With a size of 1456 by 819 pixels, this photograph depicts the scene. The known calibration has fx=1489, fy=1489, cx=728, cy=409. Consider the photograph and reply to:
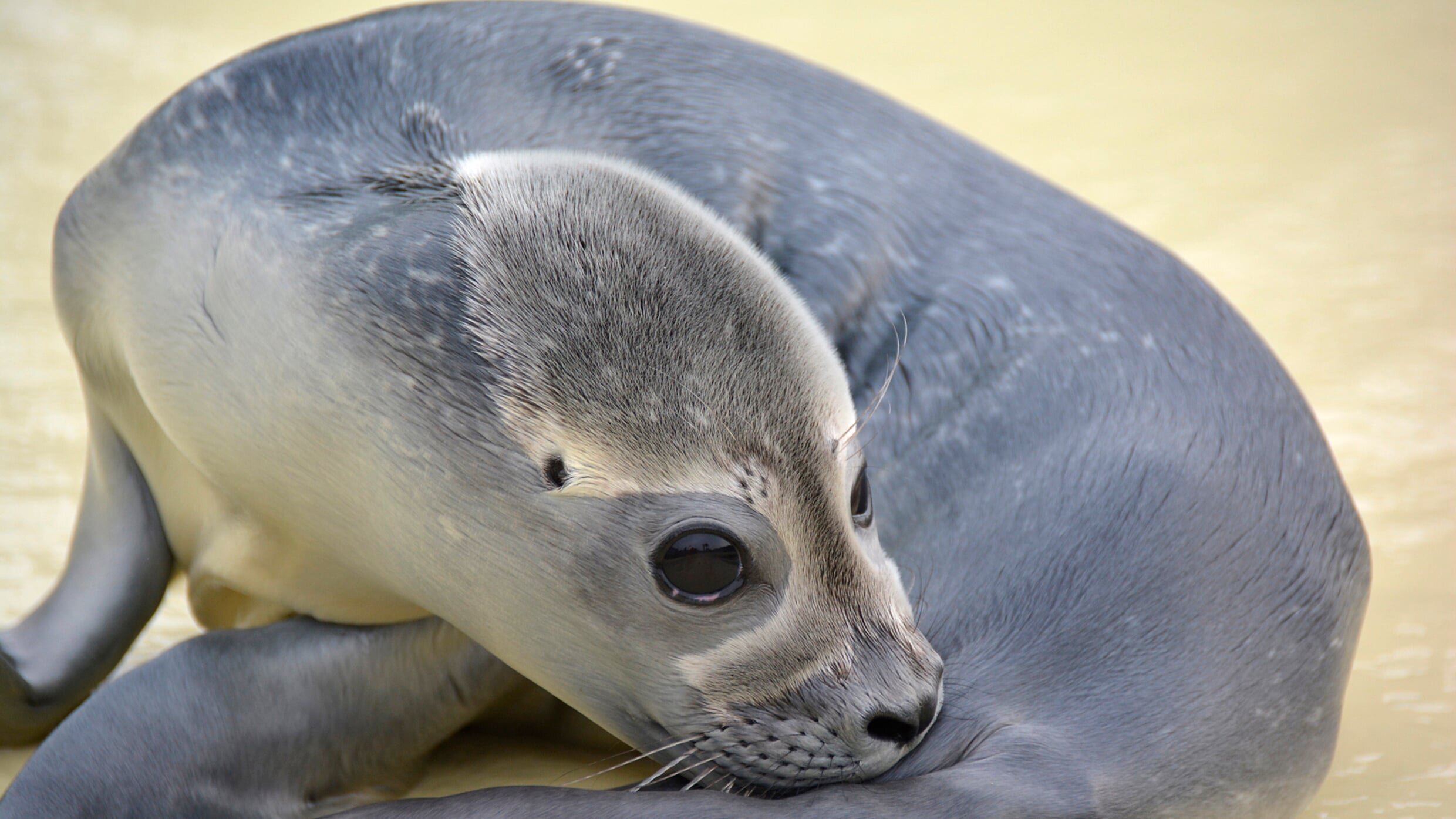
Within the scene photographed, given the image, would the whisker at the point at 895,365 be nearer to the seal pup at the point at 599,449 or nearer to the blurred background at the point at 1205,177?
the seal pup at the point at 599,449

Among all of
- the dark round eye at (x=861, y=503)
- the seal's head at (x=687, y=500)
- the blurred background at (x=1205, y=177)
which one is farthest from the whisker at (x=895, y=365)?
the blurred background at (x=1205, y=177)

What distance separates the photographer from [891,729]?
59.4 inches

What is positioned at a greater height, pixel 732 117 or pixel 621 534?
pixel 732 117

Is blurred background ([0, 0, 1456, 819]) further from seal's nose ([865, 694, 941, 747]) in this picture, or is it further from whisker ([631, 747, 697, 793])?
seal's nose ([865, 694, 941, 747])

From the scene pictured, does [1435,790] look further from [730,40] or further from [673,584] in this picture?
[730,40]

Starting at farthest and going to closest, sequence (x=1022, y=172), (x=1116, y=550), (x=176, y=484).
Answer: (x=1022, y=172), (x=176, y=484), (x=1116, y=550)

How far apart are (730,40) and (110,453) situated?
109 centimetres

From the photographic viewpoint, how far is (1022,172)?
222 centimetres

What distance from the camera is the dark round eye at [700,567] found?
148cm

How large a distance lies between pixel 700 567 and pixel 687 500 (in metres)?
0.07

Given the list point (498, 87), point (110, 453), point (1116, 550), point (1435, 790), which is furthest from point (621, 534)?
point (1435, 790)

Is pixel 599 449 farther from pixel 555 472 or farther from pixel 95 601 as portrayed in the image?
pixel 95 601

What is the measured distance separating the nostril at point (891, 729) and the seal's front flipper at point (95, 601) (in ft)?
3.84

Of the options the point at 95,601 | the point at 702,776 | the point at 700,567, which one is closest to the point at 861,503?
the point at 700,567
